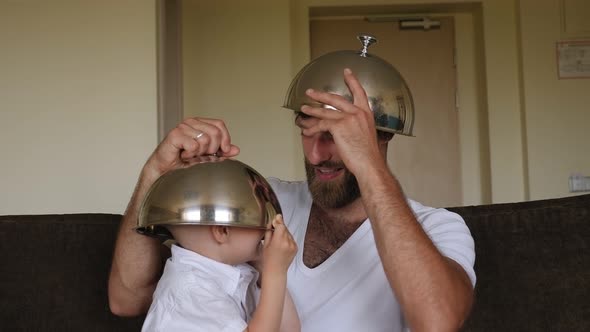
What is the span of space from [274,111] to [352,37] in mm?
780

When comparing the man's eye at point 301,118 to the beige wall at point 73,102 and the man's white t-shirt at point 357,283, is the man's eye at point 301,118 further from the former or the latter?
the beige wall at point 73,102

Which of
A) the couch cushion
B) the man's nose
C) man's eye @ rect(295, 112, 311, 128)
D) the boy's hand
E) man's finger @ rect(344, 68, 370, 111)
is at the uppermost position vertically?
man's finger @ rect(344, 68, 370, 111)

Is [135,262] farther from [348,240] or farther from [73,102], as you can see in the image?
[73,102]

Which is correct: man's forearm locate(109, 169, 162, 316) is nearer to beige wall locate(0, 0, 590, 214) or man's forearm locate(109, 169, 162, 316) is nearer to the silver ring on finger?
the silver ring on finger

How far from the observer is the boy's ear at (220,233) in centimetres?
128

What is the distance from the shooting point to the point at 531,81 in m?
4.64

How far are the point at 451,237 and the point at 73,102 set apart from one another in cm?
210

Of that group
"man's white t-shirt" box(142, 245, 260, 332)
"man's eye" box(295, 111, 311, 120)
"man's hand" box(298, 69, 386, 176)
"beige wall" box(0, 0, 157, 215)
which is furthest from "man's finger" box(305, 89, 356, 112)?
"beige wall" box(0, 0, 157, 215)

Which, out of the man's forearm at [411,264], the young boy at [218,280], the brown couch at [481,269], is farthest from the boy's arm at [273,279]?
the brown couch at [481,269]

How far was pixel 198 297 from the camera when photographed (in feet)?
4.17

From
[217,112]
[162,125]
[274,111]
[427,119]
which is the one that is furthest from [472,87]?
[162,125]

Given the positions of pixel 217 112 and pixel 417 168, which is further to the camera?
pixel 417 168

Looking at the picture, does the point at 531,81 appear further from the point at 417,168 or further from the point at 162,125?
the point at 162,125

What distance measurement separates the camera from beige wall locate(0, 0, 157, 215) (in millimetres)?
3178
